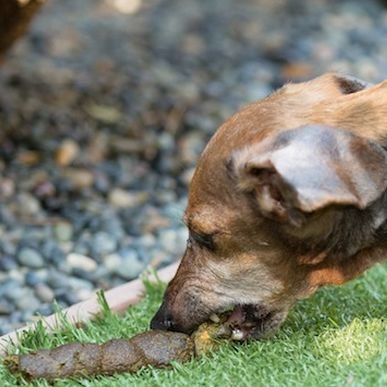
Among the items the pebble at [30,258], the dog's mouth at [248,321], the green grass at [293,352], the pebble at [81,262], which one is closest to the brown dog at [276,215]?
the dog's mouth at [248,321]

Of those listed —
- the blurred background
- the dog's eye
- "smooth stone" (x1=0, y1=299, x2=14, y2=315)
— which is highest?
the dog's eye

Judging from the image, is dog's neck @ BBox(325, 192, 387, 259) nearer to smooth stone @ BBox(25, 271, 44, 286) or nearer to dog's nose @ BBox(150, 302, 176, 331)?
dog's nose @ BBox(150, 302, 176, 331)

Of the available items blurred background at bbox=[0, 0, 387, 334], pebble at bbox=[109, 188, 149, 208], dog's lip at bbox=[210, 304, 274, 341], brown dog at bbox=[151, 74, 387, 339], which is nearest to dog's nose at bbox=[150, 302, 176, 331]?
brown dog at bbox=[151, 74, 387, 339]

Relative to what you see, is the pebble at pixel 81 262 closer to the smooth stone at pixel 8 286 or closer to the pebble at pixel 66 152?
the smooth stone at pixel 8 286

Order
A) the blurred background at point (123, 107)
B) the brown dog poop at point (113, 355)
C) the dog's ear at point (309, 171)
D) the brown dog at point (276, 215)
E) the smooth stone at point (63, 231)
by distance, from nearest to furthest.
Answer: the dog's ear at point (309, 171) < the brown dog at point (276, 215) < the brown dog poop at point (113, 355) < the blurred background at point (123, 107) < the smooth stone at point (63, 231)

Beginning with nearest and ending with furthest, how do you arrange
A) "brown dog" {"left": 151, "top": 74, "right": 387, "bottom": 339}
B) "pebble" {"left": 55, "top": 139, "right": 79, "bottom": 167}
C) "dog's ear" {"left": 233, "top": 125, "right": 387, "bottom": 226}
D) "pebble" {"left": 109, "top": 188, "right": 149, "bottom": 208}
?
"dog's ear" {"left": 233, "top": 125, "right": 387, "bottom": 226} < "brown dog" {"left": 151, "top": 74, "right": 387, "bottom": 339} < "pebble" {"left": 109, "top": 188, "right": 149, "bottom": 208} < "pebble" {"left": 55, "top": 139, "right": 79, "bottom": 167}

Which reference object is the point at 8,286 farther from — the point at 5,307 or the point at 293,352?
the point at 293,352

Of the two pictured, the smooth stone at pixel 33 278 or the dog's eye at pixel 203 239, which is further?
the smooth stone at pixel 33 278
